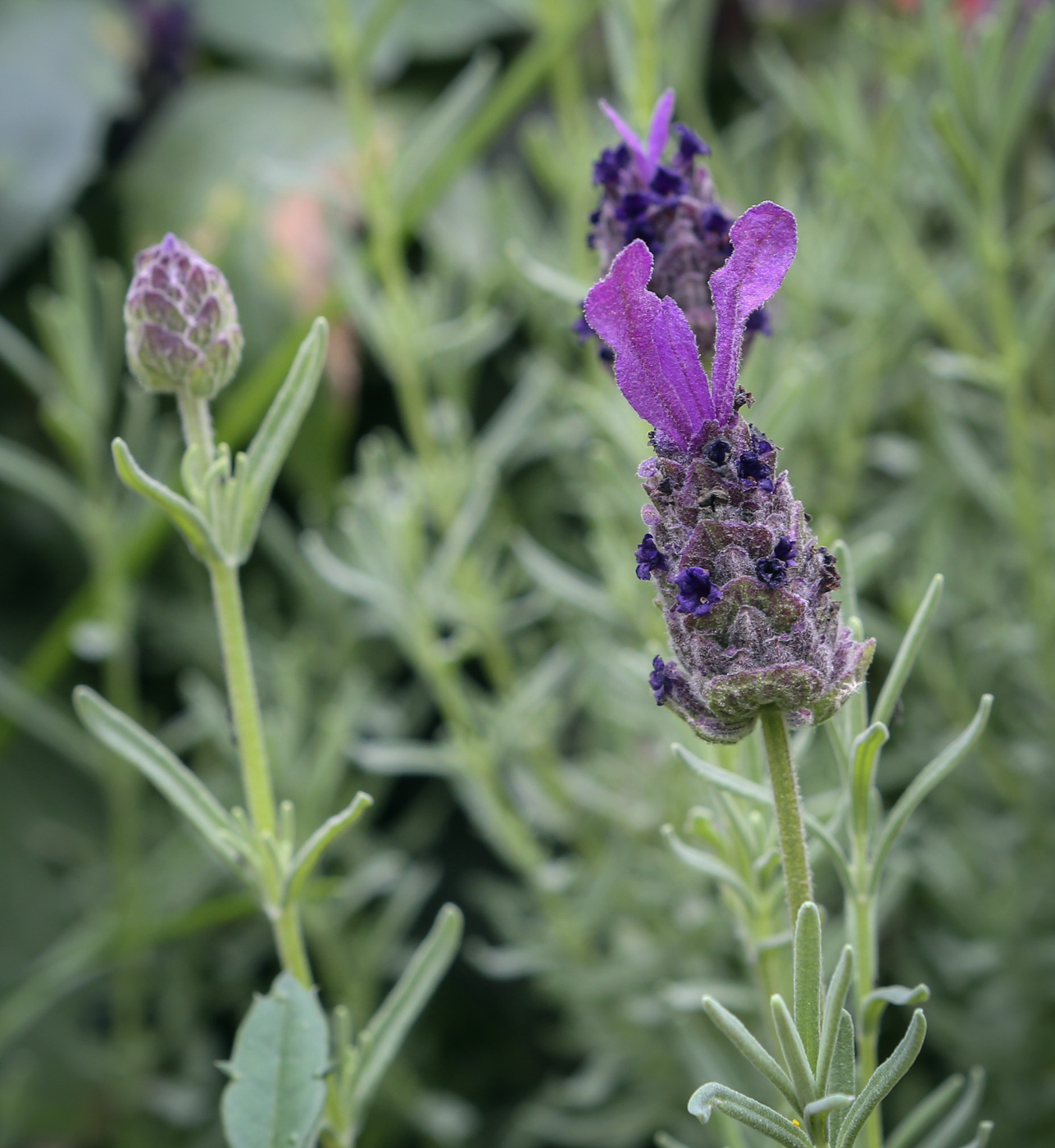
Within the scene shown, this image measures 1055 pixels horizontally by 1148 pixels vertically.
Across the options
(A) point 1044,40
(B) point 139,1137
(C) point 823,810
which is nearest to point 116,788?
(B) point 139,1137

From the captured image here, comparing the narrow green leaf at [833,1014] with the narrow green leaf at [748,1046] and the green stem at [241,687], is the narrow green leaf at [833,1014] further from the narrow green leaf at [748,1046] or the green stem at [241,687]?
the green stem at [241,687]

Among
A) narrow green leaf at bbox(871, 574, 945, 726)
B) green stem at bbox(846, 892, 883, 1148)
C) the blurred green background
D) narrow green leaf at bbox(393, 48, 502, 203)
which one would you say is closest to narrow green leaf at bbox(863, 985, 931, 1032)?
green stem at bbox(846, 892, 883, 1148)

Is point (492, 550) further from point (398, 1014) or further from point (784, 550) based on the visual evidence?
point (784, 550)

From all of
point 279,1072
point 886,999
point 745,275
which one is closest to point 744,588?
point 745,275

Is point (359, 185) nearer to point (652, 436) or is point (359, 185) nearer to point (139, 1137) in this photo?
point (652, 436)

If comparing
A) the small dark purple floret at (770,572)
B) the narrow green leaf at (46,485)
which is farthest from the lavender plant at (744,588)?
the narrow green leaf at (46,485)
